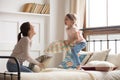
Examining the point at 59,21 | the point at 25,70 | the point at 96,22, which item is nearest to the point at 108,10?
the point at 96,22

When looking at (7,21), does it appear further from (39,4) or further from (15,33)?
(39,4)

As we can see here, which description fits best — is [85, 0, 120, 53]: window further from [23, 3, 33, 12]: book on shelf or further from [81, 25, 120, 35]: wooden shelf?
[23, 3, 33, 12]: book on shelf

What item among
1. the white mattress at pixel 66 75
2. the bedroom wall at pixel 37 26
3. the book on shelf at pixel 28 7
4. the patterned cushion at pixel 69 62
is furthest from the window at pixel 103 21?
the white mattress at pixel 66 75

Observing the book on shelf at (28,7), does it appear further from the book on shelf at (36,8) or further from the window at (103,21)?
the window at (103,21)

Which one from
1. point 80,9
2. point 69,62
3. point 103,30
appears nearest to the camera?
point 69,62

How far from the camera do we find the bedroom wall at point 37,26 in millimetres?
5109

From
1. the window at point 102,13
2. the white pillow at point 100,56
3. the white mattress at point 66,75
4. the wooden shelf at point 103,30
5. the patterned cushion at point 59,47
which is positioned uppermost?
the window at point 102,13

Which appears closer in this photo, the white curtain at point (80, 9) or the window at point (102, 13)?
the window at point (102, 13)

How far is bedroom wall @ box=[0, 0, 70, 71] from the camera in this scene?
5.11 metres

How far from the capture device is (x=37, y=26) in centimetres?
555

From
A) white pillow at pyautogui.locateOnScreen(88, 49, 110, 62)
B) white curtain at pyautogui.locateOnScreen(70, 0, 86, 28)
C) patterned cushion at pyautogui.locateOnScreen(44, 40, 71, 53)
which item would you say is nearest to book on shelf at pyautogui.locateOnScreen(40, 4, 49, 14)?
white curtain at pyautogui.locateOnScreen(70, 0, 86, 28)

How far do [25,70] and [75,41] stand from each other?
1.06 meters

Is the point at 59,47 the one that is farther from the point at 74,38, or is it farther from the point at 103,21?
the point at 103,21

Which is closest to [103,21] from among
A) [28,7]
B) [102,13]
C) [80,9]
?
[102,13]
